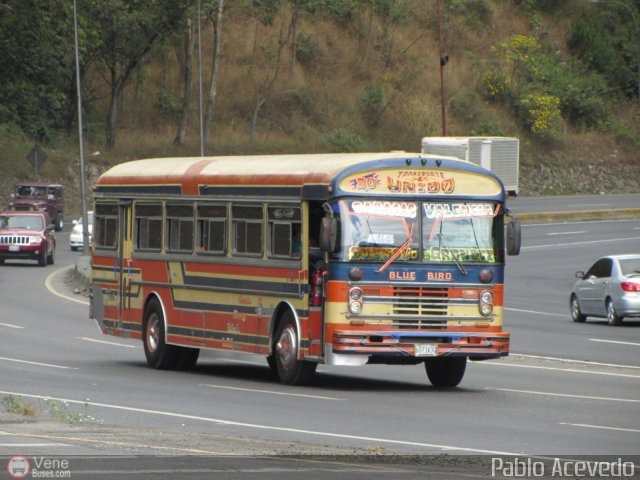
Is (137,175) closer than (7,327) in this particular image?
Yes

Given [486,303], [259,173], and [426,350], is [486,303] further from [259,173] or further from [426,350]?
[259,173]

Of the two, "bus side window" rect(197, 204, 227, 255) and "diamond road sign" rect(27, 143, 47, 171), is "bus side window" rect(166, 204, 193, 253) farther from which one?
"diamond road sign" rect(27, 143, 47, 171)

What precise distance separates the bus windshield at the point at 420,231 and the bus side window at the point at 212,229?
9.03ft

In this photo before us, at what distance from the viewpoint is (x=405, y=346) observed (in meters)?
18.2

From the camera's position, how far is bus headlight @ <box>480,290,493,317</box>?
738 inches

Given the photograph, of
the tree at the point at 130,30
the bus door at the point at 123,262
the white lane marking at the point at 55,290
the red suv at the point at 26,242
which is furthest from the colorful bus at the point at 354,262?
the tree at the point at 130,30

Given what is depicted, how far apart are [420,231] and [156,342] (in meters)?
5.28

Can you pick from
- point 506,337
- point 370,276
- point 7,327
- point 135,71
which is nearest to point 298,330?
point 370,276

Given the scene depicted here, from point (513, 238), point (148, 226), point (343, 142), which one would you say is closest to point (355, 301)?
point (513, 238)

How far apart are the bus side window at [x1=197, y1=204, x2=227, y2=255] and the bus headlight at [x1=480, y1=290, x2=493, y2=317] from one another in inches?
147

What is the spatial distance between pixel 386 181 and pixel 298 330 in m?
2.13

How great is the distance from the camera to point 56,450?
1126cm

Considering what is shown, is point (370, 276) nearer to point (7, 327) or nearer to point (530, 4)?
point (7, 327)

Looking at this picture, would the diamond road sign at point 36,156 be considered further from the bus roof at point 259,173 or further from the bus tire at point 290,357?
the bus tire at point 290,357
